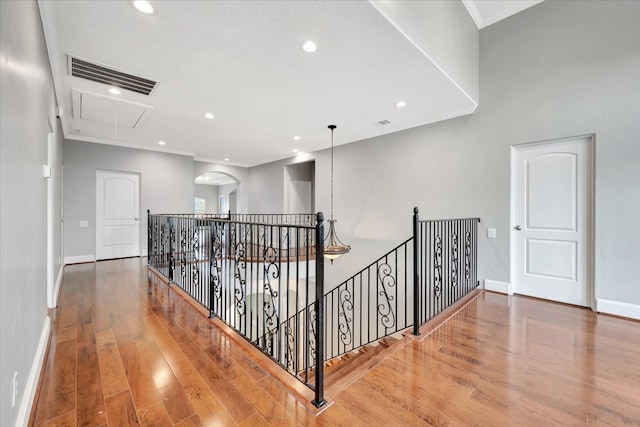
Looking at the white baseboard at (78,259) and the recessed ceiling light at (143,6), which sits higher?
the recessed ceiling light at (143,6)

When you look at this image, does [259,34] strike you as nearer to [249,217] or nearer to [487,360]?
[487,360]

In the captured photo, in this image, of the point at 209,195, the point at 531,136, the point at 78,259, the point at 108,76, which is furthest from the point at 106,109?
the point at 209,195

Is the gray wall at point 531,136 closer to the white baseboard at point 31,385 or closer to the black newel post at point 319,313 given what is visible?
the black newel post at point 319,313

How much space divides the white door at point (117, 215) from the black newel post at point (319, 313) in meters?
6.52

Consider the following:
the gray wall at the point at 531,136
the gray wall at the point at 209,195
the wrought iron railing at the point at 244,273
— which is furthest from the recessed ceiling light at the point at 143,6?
→ the gray wall at the point at 209,195

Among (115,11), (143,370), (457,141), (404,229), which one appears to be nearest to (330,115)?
(457,141)

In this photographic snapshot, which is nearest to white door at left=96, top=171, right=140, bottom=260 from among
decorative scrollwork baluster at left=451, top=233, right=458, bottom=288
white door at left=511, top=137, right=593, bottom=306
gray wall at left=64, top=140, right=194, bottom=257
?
gray wall at left=64, top=140, right=194, bottom=257

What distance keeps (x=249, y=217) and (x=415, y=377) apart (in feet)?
26.0

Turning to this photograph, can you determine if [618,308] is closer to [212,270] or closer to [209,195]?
[212,270]

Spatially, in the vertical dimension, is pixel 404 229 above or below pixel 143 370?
above

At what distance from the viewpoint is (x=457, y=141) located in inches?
169

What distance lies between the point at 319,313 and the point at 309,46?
2.30 metres

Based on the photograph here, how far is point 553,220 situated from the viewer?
11.4ft

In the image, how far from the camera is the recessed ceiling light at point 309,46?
2428 mm
